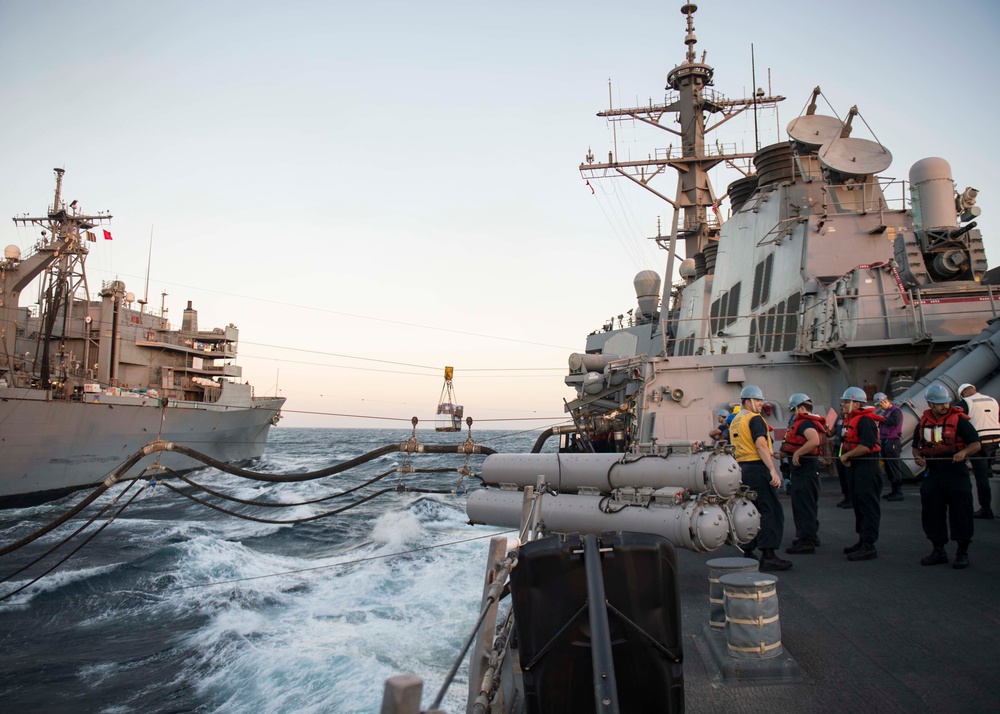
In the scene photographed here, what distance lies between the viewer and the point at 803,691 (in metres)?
3.75

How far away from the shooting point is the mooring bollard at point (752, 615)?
395 cm

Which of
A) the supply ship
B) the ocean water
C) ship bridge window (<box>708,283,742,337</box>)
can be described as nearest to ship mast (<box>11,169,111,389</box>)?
the supply ship

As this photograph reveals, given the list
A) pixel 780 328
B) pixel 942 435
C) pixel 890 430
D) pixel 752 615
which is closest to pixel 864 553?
pixel 942 435

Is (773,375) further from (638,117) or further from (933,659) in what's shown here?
(638,117)

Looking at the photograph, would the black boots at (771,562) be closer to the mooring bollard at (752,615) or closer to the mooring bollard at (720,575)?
the mooring bollard at (720,575)

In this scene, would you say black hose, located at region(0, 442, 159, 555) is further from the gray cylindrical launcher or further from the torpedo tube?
the gray cylindrical launcher

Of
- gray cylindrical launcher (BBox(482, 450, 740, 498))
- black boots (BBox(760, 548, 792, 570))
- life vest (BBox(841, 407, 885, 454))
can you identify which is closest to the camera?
black boots (BBox(760, 548, 792, 570))

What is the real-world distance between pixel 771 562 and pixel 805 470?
98 cm

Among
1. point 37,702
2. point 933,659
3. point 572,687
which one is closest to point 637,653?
point 572,687

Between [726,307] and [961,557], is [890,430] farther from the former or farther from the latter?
[726,307]

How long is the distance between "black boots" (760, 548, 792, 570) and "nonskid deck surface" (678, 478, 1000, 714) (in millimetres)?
103

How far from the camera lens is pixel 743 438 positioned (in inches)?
260

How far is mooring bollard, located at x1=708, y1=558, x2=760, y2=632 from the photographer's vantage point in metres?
4.50

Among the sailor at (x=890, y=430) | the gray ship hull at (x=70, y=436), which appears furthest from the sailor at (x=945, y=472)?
the gray ship hull at (x=70, y=436)
